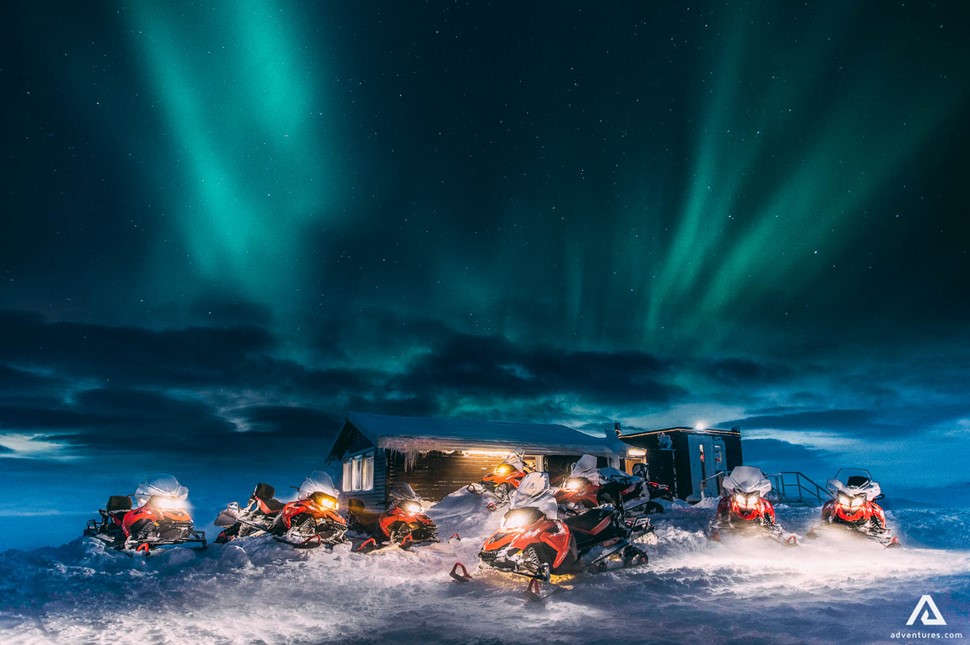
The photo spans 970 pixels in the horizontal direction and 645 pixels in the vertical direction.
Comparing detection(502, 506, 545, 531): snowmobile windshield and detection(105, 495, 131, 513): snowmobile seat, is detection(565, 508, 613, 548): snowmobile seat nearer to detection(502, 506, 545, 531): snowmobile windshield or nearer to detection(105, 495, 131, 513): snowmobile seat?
detection(502, 506, 545, 531): snowmobile windshield

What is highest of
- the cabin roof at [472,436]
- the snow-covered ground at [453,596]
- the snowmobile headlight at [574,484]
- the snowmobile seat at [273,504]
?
the cabin roof at [472,436]

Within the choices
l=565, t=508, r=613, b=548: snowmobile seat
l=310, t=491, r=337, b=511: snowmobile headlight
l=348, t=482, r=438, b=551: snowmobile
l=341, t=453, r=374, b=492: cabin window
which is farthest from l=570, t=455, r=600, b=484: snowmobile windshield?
l=341, t=453, r=374, b=492: cabin window

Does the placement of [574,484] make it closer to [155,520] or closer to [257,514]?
[257,514]

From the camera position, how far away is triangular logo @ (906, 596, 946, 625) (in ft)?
18.5

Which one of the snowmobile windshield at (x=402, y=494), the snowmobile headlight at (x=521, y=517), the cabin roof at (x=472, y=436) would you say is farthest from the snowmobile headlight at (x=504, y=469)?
the snowmobile headlight at (x=521, y=517)

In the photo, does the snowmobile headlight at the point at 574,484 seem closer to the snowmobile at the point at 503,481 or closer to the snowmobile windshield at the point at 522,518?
the snowmobile windshield at the point at 522,518

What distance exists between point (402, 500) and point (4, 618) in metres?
6.91

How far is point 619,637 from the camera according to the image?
5.43 m

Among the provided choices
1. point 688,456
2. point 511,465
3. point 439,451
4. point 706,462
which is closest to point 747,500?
point 511,465

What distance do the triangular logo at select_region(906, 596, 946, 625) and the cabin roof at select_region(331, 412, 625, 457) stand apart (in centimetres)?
1539

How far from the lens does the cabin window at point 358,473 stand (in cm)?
2252

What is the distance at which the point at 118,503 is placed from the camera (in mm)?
13133

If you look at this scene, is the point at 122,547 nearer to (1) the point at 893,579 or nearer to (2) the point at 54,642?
(2) the point at 54,642
